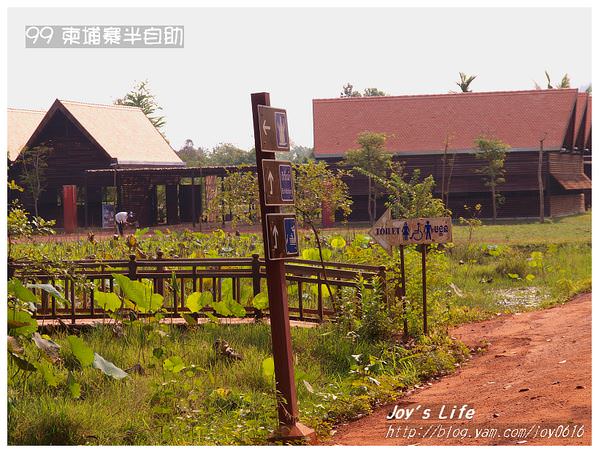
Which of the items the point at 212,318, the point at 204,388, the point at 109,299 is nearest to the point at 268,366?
the point at 204,388

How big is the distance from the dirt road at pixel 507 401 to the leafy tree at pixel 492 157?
91.2 feet

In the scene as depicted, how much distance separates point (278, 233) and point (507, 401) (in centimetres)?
303

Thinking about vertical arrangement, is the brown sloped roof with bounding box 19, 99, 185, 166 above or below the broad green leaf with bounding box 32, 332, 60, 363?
above

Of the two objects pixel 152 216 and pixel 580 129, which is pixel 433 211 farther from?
pixel 580 129

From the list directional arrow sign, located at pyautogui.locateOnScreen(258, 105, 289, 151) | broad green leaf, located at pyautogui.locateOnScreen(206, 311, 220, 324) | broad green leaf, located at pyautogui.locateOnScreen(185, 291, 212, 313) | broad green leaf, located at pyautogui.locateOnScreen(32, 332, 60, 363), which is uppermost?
directional arrow sign, located at pyautogui.locateOnScreen(258, 105, 289, 151)

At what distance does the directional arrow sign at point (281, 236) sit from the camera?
25.8ft

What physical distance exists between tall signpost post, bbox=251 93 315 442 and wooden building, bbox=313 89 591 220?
1354 inches

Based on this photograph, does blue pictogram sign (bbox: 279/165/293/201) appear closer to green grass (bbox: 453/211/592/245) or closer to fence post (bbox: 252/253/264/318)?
fence post (bbox: 252/253/264/318)

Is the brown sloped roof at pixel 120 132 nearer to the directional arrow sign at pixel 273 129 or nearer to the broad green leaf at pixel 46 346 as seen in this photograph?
the directional arrow sign at pixel 273 129

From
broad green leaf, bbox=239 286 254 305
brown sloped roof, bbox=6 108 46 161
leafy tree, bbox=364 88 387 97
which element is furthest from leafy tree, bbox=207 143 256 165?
broad green leaf, bbox=239 286 254 305

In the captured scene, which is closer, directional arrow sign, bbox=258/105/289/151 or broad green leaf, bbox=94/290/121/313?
directional arrow sign, bbox=258/105/289/151

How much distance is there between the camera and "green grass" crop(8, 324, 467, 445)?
328 inches

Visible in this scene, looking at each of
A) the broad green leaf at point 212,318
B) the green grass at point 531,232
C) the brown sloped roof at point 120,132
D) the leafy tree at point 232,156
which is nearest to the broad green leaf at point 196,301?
the broad green leaf at point 212,318

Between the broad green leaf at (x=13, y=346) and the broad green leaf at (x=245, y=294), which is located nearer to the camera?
the broad green leaf at (x=13, y=346)
